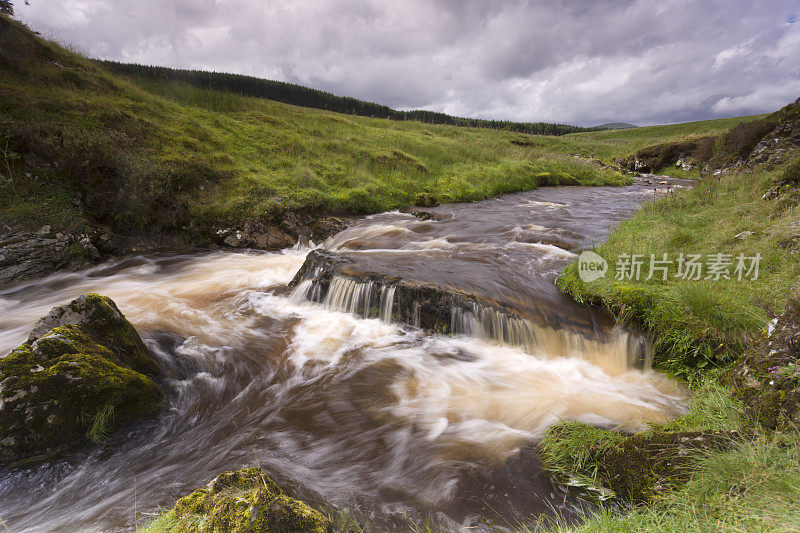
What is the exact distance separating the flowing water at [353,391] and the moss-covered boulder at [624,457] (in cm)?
26

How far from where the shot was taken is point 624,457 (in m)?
3.11

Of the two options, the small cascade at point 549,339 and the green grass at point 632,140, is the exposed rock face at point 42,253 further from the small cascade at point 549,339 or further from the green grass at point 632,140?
the green grass at point 632,140

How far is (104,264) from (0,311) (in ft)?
8.62

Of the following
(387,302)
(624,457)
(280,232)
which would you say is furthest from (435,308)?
(280,232)

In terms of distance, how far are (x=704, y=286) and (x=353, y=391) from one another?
5647 millimetres

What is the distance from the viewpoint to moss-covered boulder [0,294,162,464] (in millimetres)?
3543

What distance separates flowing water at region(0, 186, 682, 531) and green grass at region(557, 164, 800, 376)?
0.43 meters

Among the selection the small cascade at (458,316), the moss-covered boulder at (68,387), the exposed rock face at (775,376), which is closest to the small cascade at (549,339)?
the small cascade at (458,316)

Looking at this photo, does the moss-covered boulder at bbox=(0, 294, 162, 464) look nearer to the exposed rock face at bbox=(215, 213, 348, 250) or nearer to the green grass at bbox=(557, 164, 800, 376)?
the exposed rock face at bbox=(215, 213, 348, 250)

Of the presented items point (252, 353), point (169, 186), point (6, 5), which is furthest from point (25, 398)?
point (6, 5)

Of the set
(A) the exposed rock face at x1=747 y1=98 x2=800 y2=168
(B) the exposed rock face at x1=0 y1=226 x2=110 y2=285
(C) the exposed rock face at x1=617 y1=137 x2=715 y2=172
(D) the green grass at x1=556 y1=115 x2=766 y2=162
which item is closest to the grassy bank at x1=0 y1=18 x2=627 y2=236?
(B) the exposed rock face at x1=0 y1=226 x2=110 y2=285

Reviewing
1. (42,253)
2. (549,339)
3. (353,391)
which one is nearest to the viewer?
(353,391)

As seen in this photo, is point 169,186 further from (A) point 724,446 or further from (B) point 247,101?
(B) point 247,101

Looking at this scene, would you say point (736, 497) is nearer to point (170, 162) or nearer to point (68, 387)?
point (68, 387)
